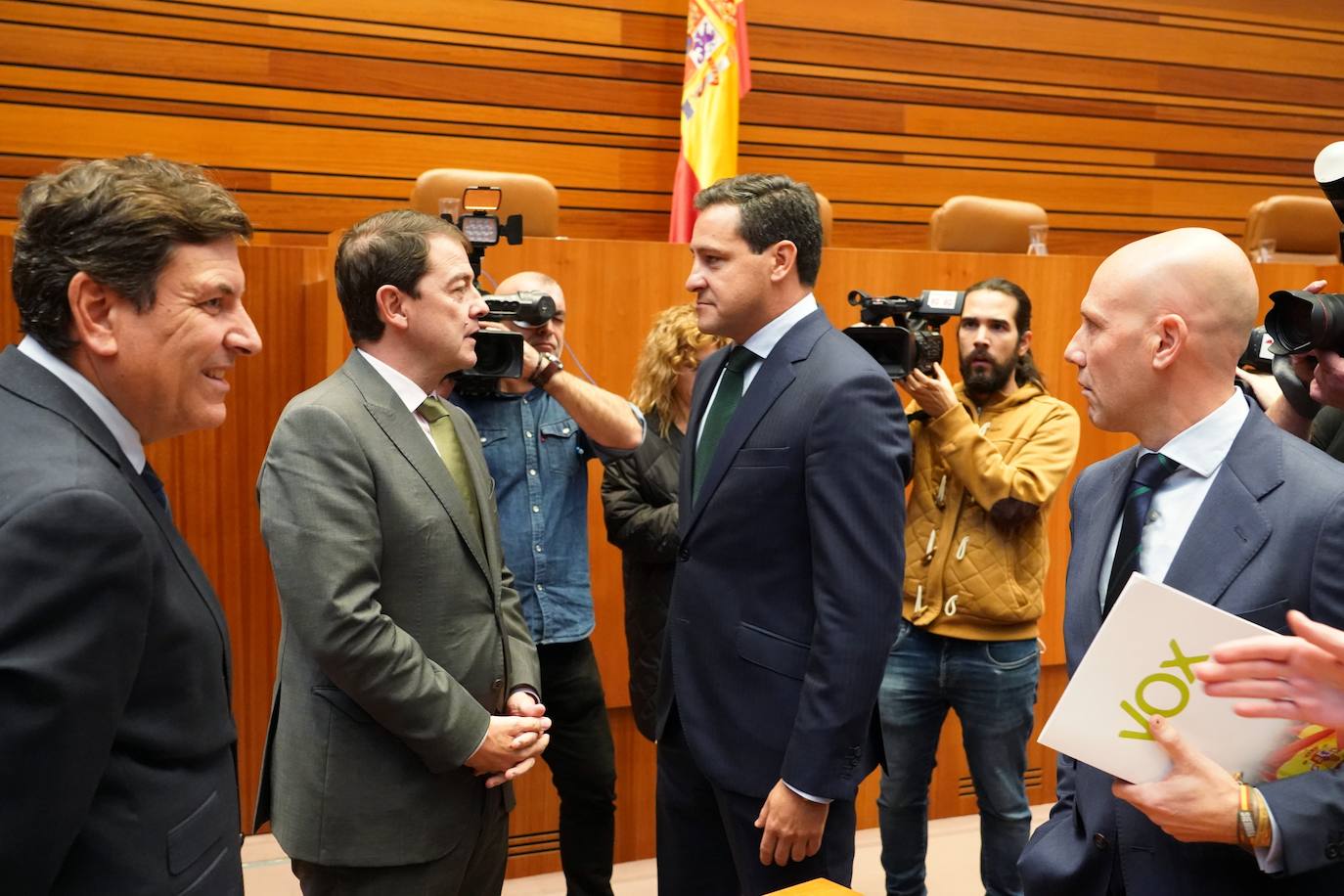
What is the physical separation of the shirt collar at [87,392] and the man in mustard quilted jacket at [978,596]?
1976mm

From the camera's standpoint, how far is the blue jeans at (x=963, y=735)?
285 centimetres

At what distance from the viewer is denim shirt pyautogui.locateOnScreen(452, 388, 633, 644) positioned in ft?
9.00

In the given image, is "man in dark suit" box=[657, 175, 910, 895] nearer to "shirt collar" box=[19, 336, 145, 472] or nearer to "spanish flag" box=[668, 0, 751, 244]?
"shirt collar" box=[19, 336, 145, 472]

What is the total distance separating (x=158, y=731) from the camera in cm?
118

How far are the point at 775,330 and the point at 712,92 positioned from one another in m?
3.13

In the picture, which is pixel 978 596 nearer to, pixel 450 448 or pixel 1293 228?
pixel 450 448

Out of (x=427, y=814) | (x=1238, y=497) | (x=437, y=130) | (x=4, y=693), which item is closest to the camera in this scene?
(x=4, y=693)

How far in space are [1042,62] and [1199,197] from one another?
1.22m

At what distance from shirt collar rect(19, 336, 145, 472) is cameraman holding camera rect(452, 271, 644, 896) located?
1440 millimetres

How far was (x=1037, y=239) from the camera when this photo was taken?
4.32 metres

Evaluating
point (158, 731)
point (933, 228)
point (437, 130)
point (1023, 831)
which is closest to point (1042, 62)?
point (933, 228)

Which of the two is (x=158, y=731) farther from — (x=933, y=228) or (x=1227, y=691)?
(x=933, y=228)

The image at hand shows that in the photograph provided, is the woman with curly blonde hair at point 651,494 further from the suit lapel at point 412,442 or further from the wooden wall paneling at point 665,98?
the wooden wall paneling at point 665,98

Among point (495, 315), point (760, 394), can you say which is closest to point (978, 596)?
point (760, 394)
